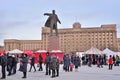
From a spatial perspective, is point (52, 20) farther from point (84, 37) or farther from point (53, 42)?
point (84, 37)

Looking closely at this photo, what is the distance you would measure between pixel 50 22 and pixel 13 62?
49.9ft


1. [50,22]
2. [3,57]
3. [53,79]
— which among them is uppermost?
[50,22]

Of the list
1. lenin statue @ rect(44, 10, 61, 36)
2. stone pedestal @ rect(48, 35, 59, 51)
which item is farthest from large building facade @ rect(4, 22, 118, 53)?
stone pedestal @ rect(48, 35, 59, 51)

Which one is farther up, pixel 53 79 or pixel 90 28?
pixel 90 28

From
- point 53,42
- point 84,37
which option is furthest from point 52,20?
point 84,37

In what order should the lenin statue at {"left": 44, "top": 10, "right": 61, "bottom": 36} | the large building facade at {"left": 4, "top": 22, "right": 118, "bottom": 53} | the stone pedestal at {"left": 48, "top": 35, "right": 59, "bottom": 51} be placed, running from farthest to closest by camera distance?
1. the large building facade at {"left": 4, "top": 22, "right": 118, "bottom": 53}
2. the lenin statue at {"left": 44, "top": 10, "right": 61, "bottom": 36}
3. the stone pedestal at {"left": 48, "top": 35, "right": 59, "bottom": 51}

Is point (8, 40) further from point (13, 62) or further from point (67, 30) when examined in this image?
point (13, 62)

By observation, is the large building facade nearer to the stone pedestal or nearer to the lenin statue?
the lenin statue

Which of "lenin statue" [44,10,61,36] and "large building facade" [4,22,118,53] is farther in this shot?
→ "large building facade" [4,22,118,53]

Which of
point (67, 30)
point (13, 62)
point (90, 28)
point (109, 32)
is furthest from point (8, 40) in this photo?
point (13, 62)

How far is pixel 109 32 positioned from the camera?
15312 centimetres

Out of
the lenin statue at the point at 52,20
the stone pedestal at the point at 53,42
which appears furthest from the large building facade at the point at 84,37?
the stone pedestal at the point at 53,42

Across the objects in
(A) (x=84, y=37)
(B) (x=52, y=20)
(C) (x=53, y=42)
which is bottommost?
(C) (x=53, y=42)

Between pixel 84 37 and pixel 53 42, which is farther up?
pixel 84 37
